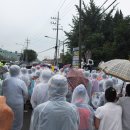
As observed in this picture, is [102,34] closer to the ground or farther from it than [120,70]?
farther from it

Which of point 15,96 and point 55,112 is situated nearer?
point 55,112

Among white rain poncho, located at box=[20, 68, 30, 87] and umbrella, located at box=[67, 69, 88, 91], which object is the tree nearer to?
white rain poncho, located at box=[20, 68, 30, 87]

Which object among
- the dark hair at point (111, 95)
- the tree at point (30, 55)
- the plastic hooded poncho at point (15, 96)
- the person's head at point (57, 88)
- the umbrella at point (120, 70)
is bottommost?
the plastic hooded poncho at point (15, 96)

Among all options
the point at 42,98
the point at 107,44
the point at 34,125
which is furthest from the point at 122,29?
the point at 34,125

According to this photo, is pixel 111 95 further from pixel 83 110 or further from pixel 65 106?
pixel 65 106

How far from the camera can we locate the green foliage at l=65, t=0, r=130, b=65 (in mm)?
44219

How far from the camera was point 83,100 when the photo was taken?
22.8ft

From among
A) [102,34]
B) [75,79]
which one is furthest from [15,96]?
[102,34]

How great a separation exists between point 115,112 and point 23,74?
9.59 m

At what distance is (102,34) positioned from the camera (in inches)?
2176

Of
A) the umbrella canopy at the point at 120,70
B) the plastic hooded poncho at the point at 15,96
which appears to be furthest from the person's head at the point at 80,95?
the plastic hooded poncho at the point at 15,96

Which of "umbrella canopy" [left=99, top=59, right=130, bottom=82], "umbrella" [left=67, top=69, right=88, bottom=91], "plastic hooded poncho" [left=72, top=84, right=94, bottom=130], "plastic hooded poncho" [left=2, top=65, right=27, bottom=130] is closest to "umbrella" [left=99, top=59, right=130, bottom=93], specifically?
"umbrella canopy" [left=99, top=59, right=130, bottom=82]

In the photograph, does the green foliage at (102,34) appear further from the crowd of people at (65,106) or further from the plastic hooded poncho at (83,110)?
the plastic hooded poncho at (83,110)

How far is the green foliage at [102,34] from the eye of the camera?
4422 cm
